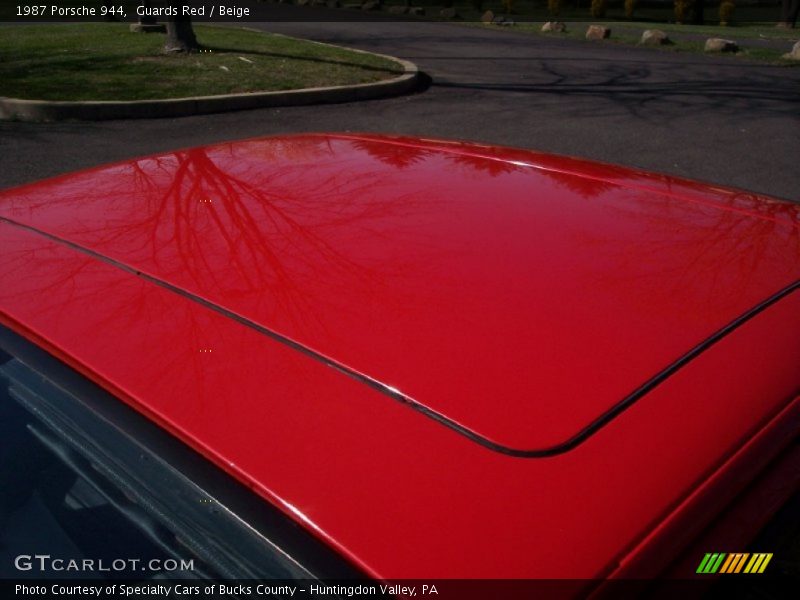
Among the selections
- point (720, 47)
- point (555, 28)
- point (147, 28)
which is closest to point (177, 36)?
point (147, 28)

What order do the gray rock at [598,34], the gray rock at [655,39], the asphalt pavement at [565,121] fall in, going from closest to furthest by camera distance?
the asphalt pavement at [565,121] < the gray rock at [655,39] < the gray rock at [598,34]

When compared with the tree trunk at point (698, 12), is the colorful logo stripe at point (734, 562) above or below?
below

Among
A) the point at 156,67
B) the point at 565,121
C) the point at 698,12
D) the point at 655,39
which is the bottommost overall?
the point at 565,121

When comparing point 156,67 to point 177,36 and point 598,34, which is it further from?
point 598,34

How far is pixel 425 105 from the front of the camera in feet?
30.1

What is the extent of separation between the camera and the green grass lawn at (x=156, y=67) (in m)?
8.91

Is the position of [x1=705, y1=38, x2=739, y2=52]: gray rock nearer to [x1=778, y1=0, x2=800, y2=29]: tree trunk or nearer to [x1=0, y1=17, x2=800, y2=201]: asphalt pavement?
[x1=0, y1=17, x2=800, y2=201]: asphalt pavement

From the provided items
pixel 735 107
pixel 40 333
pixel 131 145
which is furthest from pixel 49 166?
pixel 735 107

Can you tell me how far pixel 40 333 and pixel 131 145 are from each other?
6240 millimetres

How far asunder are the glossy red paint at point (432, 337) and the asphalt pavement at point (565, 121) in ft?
15.9

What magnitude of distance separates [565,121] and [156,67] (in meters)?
5.19

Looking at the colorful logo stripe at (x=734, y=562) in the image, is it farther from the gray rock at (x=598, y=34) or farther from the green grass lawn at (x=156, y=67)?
the gray rock at (x=598, y=34)

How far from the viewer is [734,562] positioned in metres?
1.06

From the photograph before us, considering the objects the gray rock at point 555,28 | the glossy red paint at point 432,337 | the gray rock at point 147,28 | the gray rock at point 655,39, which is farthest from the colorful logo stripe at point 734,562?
the gray rock at point 555,28
